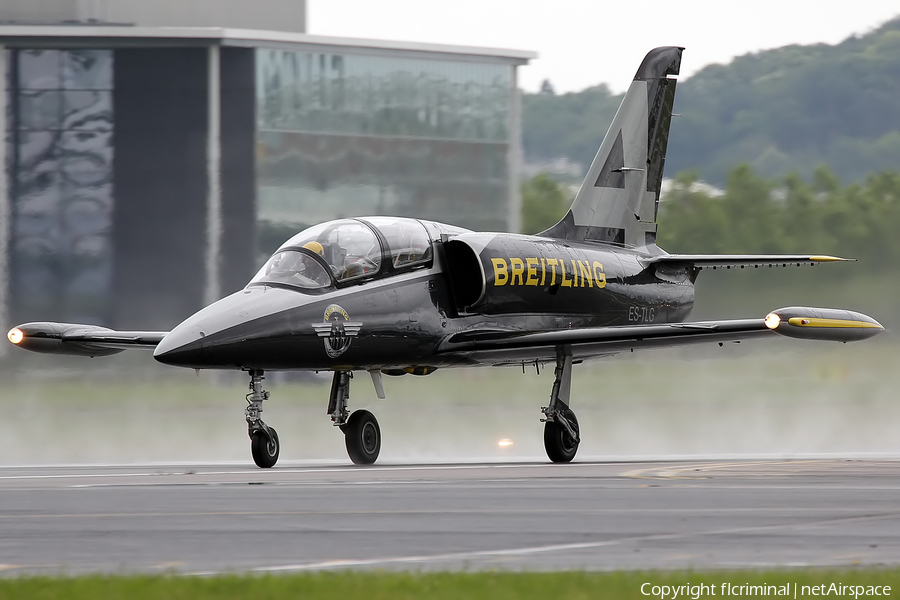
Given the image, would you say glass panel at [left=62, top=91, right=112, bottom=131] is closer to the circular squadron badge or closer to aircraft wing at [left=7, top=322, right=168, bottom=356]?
aircraft wing at [left=7, top=322, right=168, bottom=356]

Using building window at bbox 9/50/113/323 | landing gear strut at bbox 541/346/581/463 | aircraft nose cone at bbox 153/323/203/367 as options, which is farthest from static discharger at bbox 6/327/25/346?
building window at bbox 9/50/113/323

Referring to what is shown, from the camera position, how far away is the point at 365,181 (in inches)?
1128

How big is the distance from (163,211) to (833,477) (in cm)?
1617

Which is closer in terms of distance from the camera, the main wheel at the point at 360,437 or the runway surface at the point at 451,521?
the runway surface at the point at 451,521

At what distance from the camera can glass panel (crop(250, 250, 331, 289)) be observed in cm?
1609

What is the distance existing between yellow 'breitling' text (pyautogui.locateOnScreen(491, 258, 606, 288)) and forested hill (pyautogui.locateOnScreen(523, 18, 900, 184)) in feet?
19.6

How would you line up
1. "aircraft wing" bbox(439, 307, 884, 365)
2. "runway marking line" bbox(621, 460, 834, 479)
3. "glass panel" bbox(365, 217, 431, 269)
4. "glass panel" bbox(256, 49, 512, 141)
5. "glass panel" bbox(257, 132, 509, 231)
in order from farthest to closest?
"glass panel" bbox(256, 49, 512, 141)
"glass panel" bbox(257, 132, 509, 231)
"glass panel" bbox(365, 217, 431, 269)
"aircraft wing" bbox(439, 307, 884, 365)
"runway marking line" bbox(621, 460, 834, 479)

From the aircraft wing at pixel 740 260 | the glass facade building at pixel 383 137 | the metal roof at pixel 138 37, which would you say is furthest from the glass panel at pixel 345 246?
the metal roof at pixel 138 37

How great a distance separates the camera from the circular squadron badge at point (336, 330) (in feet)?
52.4

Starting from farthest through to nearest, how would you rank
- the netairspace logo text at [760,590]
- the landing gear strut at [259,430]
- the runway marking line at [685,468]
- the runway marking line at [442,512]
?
Result: the landing gear strut at [259,430], the runway marking line at [685,468], the runway marking line at [442,512], the netairspace logo text at [760,590]

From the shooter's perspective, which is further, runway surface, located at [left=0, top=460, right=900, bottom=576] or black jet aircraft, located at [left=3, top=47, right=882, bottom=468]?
black jet aircraft, located at [left=3, top=47, right=882, bottom=468]

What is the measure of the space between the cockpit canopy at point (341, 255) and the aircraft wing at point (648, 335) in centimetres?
134

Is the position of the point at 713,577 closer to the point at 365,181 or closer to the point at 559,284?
the point at 559,284

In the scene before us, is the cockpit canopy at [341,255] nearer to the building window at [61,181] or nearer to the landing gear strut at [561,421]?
the landing gear strut at [561,421]
